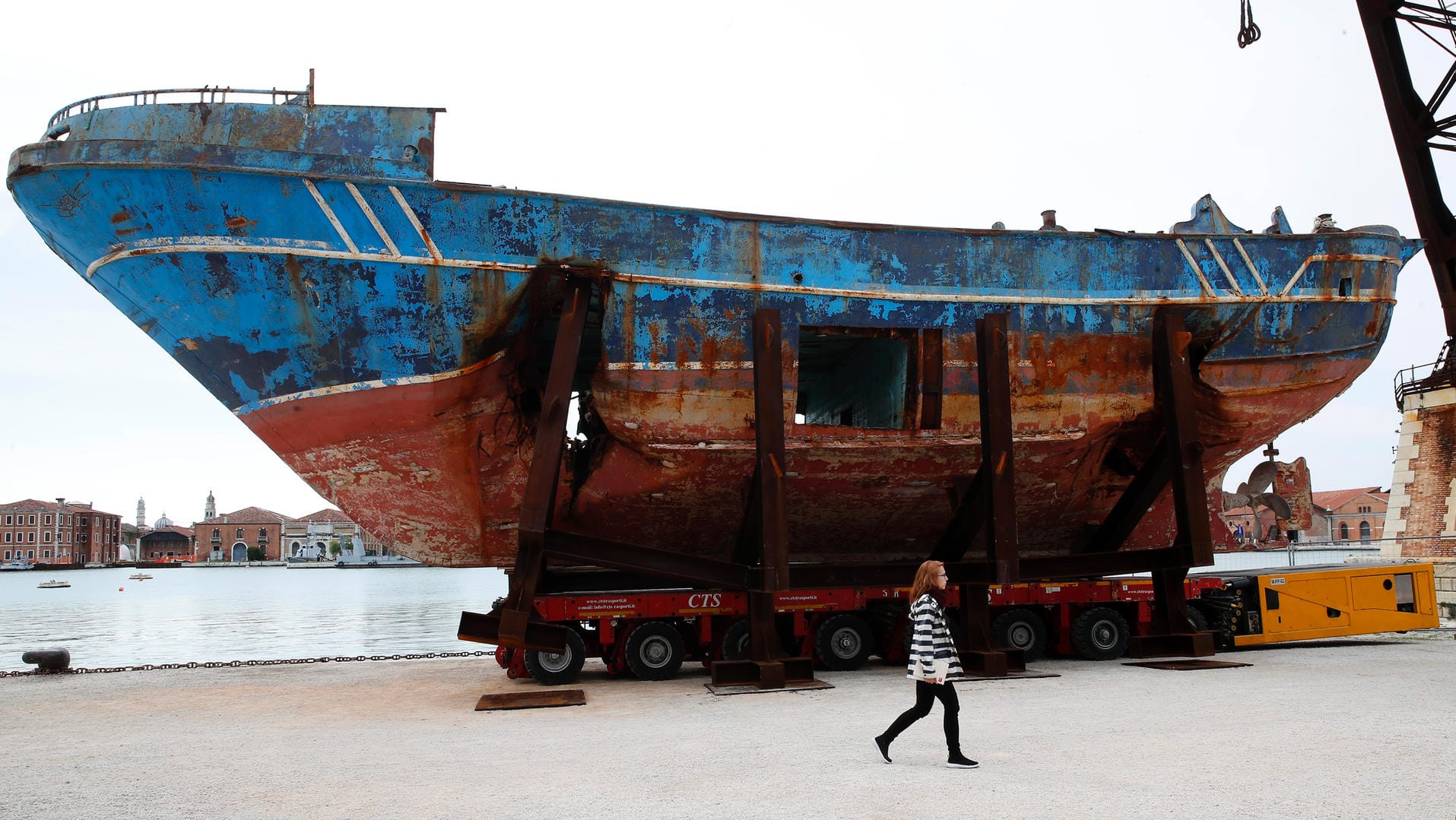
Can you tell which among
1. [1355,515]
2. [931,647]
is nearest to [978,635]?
[931,647]

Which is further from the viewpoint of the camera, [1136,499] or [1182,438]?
[1136,499]

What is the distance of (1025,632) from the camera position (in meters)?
11.5

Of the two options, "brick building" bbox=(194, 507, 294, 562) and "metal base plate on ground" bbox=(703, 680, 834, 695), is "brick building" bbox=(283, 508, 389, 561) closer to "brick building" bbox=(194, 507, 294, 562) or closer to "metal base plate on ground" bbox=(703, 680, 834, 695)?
"brick building" bbox=(194, 507, 294, 562)

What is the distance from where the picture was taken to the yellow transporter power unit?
12578 millimetres

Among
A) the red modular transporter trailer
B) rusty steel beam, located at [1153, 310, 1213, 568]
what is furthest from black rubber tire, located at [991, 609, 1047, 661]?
rusty steel beam, located at [1153, 310, 1213, 568]

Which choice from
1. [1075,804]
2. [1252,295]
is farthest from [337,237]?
[1252,295]

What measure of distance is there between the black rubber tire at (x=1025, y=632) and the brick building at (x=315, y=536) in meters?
137

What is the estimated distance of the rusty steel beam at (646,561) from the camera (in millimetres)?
9117

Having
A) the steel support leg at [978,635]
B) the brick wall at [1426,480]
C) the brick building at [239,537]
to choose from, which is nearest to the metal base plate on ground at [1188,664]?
the steel support leg at [978,635]

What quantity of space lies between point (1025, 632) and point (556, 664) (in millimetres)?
5356

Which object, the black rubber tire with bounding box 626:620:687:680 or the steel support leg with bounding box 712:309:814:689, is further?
the black rubber tire with bounding box 626:620:687:680

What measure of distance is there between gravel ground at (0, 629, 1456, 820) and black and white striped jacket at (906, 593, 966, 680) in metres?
0.52

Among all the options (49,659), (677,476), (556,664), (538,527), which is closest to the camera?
(538,527)

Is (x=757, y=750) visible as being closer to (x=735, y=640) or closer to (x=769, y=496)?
(x=769, y=496)
